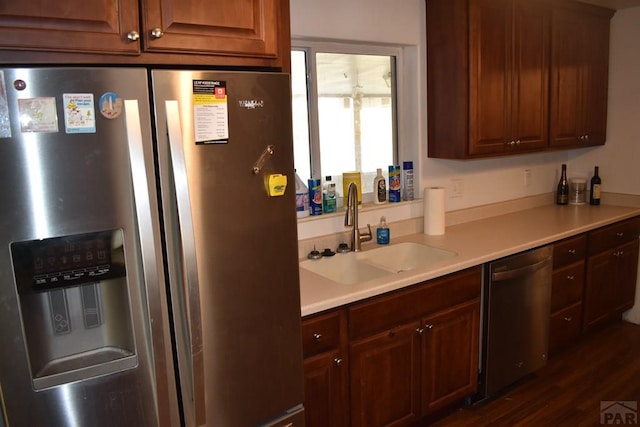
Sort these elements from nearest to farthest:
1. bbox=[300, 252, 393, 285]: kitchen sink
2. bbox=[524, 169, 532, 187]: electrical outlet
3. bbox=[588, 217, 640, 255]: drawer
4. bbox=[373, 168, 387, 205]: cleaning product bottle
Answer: bbox=[300, 252, 393, 285]: kitchen sink, bbox=[373, 168, 387, 205]: cleaning product bottle, bbox=[588, 217, 640, 255]: drawer, bbox=[524, 169, 532, 187]: electrical outlet

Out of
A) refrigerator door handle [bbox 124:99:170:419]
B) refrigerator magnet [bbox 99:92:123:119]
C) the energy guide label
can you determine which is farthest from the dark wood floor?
refrigerator magnet [bbox 99:92:123:119]

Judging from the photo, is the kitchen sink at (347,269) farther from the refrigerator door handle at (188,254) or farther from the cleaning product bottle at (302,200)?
the refrigerator door handle at (188,254)

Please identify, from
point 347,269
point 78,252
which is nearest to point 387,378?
point 347,269

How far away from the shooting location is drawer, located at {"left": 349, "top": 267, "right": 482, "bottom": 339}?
2105mm

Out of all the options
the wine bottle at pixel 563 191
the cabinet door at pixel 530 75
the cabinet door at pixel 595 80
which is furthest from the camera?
the wine bottle at pixel 563 191

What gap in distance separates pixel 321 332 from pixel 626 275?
277 cm

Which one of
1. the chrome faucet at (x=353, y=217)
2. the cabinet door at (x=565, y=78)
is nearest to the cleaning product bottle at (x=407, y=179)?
the chrome faucet at (x=353, y=217)

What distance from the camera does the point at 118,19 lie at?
1324 millimetres

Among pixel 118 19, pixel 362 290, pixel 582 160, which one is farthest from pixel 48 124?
pixel 582 160

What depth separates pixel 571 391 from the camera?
114 inches

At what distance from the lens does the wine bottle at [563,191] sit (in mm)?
3924

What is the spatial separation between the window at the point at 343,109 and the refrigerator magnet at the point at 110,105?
1424 millimetres

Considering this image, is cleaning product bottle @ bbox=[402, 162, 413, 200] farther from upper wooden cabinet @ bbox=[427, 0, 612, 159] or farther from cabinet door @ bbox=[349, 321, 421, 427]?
cabinet door @ bbox=[349, 321, 421, 427]

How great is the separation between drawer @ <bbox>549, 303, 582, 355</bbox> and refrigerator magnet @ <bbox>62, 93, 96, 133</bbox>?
9.14ft
